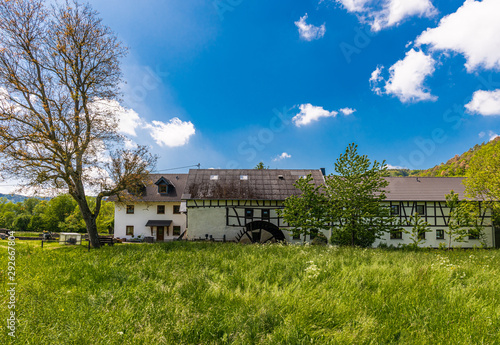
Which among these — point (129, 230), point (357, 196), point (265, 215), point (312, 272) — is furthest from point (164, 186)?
point (312, 272)

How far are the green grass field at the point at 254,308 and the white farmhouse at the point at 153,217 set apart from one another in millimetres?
23229

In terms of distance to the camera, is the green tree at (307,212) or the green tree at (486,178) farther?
the green tree at (486,178)

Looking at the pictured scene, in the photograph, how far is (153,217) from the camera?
28.8m

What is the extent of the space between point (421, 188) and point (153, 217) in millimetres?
29019

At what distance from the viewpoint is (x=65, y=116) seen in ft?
48.6

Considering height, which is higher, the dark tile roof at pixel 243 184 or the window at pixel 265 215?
the dark tile roof at pixel 243 184

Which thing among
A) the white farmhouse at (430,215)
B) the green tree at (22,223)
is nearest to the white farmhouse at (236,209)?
the white farmhouse at (430,215)

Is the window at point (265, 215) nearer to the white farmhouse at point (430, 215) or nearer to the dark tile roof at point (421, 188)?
the white farmhouse at point (430, 215)

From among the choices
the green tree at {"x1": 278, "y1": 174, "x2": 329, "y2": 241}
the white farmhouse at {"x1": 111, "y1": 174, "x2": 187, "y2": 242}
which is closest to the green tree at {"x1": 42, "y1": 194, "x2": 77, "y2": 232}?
the white farmhouse at {"x1": 111, "y1": 174, "x2": 187, "y2": 242}

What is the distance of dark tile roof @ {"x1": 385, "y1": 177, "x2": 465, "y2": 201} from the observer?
78.0ft

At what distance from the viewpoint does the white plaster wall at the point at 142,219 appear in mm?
28328

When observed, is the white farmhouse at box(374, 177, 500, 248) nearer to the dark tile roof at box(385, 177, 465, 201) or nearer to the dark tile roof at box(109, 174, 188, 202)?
the dark tile roof at box(385, 177, 465, 201)

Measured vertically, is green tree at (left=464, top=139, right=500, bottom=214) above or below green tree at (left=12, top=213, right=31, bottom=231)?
above

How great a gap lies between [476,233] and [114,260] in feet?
97.4
